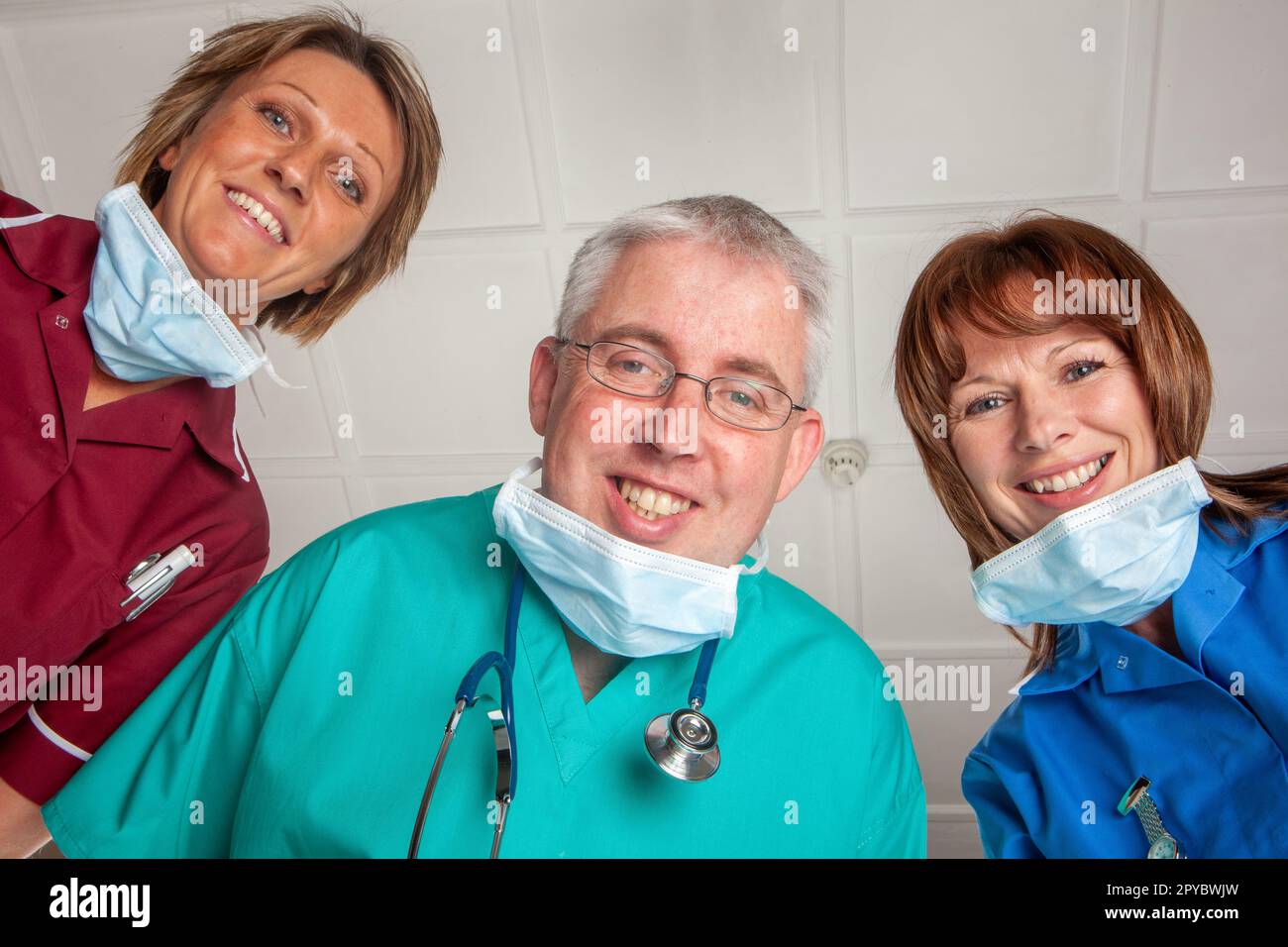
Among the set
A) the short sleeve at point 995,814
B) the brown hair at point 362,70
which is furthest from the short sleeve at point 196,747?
the short sleeve at point 995,814

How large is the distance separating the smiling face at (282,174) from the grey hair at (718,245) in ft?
1.29

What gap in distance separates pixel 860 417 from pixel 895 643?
2.08ft

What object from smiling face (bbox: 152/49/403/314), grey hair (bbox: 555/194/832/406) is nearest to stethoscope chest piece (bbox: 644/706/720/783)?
grey hair (bbox: 555/194/832/406)

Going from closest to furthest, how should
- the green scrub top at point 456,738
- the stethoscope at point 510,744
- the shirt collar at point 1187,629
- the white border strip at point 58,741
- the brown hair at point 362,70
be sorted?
the stethoscope at point 510,744 → the green scrub top at point 456,738 → the shirt collar at point 1187,629 → the white border strip at point 58,741 → the brown hair at point 362,70

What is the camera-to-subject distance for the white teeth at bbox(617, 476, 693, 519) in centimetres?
95

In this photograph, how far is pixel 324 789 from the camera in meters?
0.90

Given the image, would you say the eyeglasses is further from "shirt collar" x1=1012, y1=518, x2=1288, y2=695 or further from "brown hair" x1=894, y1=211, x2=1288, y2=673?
"shirt collar" x1=1012, y1=518, x2=1288, y2=695

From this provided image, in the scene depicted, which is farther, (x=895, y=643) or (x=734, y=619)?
(x=895, y=643)

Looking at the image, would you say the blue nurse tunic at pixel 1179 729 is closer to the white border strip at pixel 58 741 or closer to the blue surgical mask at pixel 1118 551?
the blue surgical mask at pixel 1118 551

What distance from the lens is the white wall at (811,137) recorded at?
1.53 m

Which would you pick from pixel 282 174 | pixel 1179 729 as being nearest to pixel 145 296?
pixel 282 174
